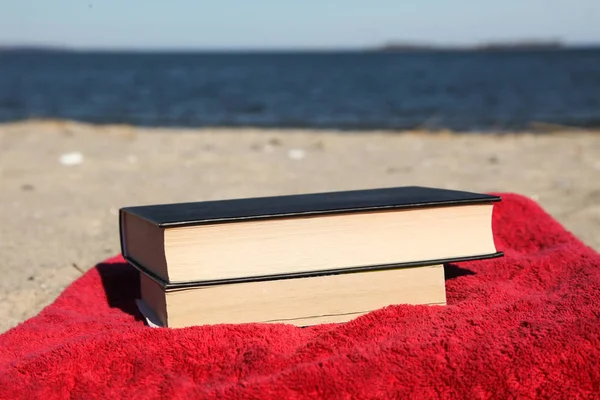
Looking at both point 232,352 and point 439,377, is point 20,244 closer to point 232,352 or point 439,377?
point 232,352

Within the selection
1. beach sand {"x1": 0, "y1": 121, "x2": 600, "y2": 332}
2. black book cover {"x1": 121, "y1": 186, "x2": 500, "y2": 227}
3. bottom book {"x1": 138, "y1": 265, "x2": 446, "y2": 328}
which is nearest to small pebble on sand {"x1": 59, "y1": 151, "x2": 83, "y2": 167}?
beach sand {"x1": 0, "y1": 121, "x2": 600, "y2": 332}

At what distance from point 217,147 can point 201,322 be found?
12.0 ft

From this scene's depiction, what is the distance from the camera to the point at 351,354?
3.41ft

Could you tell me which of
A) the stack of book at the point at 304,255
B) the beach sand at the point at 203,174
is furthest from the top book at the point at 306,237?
the beach sand at the point at 203,174

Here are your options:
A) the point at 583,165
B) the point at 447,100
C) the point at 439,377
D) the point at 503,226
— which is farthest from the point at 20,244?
the point at 447,100

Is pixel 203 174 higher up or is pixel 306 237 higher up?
pixel 203 174

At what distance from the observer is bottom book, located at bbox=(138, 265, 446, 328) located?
49.2 inches

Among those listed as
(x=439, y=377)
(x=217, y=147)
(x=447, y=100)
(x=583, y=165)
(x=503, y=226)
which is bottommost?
(x=439, y=377)

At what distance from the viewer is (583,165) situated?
371cm

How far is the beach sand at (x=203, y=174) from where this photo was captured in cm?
222

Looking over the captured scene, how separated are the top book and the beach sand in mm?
532

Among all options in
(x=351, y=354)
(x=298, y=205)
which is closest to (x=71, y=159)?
(x=298, y=205)

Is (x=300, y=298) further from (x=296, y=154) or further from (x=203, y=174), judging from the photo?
(x=296, y=154)

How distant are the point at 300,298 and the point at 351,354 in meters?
0.26
